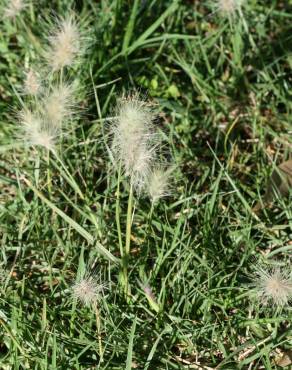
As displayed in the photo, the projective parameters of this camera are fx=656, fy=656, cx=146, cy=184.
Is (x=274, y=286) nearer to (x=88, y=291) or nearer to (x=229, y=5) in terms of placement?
(x=88, y=291)

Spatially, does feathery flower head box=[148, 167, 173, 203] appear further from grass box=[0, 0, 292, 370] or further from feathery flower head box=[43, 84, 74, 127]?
feathery flower head box=[43, 84, 74, 127]

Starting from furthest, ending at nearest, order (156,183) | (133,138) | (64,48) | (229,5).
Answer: (229,5) < (64,48) < (156,183) < (133,138)

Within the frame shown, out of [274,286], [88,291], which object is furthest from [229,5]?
[88,291]

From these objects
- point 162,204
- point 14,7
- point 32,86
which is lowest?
point 162,204

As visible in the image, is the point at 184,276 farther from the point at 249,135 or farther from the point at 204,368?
the point at 249,135

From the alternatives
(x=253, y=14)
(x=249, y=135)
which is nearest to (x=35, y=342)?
(x=249, y=135)

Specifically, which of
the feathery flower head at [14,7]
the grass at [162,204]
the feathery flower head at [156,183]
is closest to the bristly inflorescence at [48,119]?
the grass at [162,204]

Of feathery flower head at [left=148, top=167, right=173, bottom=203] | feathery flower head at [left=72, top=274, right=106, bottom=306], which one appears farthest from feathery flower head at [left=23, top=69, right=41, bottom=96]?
feathery flower head at [left=72, top=274, right=106, bottom=306]
